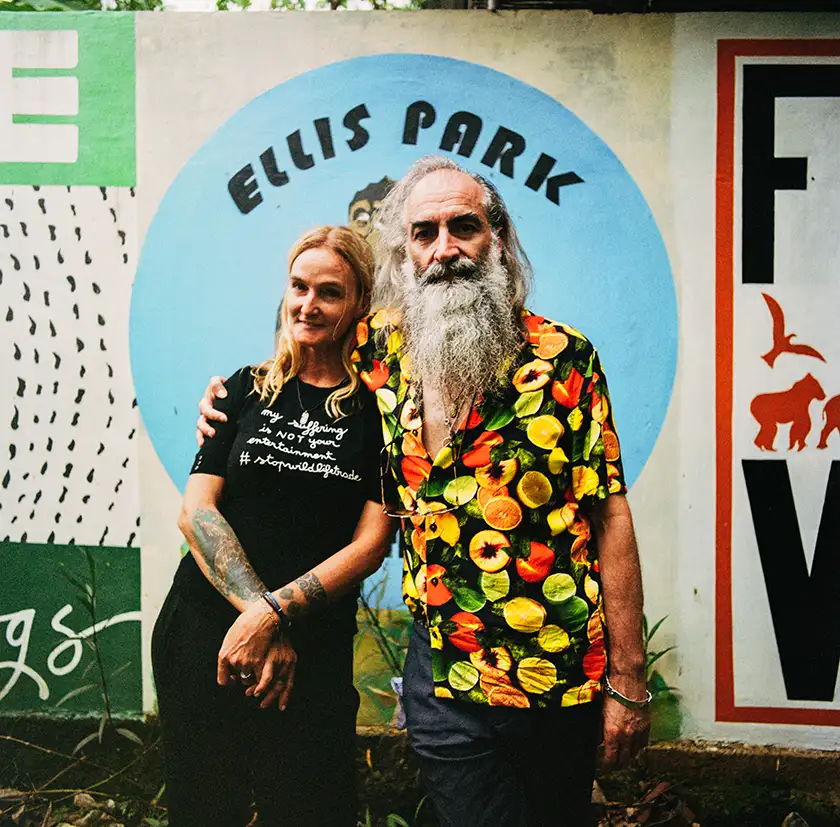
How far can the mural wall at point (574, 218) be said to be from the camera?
3.05m

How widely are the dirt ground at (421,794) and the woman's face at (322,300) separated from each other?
1516mm

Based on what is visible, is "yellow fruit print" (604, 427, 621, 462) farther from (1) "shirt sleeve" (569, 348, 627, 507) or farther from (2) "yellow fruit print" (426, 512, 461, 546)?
(2) "yellow fruit print" (426, 512, 461, 546)

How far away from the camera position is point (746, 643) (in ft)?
10.1

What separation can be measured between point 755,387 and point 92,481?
2425mm

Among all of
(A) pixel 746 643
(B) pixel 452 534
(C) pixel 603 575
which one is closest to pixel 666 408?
(A) pixel 746 643

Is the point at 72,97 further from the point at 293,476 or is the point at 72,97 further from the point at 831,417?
the point at 831,417

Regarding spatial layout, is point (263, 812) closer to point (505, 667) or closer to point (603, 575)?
point (505, 667)

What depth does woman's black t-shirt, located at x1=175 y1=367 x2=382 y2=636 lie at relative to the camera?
8.05 ft

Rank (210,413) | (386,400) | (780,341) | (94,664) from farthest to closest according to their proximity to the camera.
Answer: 1. (94,664)
2. (780,341)
3. (210,413)
4. (386,400)

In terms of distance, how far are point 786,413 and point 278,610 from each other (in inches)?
→ 74.6

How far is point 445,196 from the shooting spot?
2.27 meters

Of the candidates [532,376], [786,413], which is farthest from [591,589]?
[786,413]

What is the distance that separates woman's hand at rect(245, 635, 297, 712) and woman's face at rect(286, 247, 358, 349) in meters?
0.87

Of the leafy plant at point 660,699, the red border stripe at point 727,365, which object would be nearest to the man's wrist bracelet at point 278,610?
the leafy plant at point 660,699
